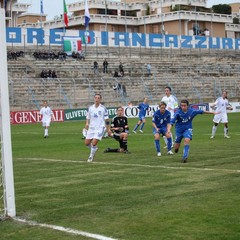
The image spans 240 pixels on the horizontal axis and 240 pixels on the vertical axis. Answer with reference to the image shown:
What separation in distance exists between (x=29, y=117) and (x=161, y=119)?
92.3 ft

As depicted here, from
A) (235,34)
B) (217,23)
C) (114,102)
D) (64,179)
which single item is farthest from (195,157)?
(235,34)

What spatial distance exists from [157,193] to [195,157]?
726cm

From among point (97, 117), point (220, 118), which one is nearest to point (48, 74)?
point (220, 118)

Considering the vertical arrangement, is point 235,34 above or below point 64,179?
above

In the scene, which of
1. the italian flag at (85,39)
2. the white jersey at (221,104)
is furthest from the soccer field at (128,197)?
the italian flag at (85,39)

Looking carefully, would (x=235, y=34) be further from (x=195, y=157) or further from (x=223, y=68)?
(x=195, y=157)

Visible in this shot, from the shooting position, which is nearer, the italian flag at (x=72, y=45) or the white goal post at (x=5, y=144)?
the white goal post at (x=5, y=144)

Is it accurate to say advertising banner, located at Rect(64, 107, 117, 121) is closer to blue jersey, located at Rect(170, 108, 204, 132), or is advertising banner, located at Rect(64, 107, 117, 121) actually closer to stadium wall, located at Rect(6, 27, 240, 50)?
stadium wall, located at Rect(6, 27, 240, 50)

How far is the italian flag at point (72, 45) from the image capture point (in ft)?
228

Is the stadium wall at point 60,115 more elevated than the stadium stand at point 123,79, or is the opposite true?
the stadium stand at point 123,79

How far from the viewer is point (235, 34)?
11150 centimetres

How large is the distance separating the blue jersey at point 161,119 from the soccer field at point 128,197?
1049 mm

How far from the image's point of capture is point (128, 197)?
12.3m

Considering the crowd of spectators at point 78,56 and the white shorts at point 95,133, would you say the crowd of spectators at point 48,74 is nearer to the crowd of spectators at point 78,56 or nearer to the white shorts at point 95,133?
the crowd of spectators at point 78,56
